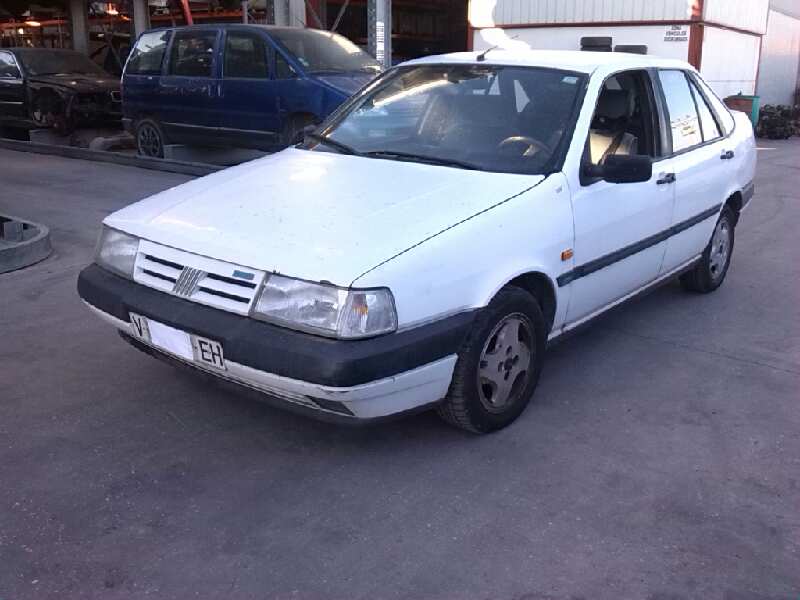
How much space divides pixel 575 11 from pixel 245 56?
33.8 ft

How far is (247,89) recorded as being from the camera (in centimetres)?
936

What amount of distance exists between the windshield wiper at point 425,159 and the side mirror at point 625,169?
0.58 m

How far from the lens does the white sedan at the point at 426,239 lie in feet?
9.29

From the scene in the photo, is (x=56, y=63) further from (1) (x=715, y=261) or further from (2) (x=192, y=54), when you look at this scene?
(1) (x=715, y=261)

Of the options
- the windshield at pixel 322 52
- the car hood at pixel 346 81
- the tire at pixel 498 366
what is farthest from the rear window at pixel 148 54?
the tire at pixel 498 366

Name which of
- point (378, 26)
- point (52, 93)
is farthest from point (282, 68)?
point (52, 93)

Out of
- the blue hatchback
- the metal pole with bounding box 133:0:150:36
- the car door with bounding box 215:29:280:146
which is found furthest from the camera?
the metal pole with bounding box 133:0:150:36

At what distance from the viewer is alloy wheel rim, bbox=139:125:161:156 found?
423 inches

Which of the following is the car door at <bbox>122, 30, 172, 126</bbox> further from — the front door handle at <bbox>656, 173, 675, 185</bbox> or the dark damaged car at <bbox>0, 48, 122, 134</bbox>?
the front door handle at <bbox>656, 173, 675, 185</bbox>

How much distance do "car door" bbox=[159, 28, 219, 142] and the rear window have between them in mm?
229

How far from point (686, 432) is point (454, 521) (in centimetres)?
133

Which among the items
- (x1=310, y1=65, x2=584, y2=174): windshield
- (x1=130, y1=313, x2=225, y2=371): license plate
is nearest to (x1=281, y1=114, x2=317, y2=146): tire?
(x1=310, y1=65, x2=584, y2=174): windshield

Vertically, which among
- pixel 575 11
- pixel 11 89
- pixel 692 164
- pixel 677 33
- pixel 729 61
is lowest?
pixel 692 164

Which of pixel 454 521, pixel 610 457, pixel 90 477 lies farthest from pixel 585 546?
pixel 90 477
